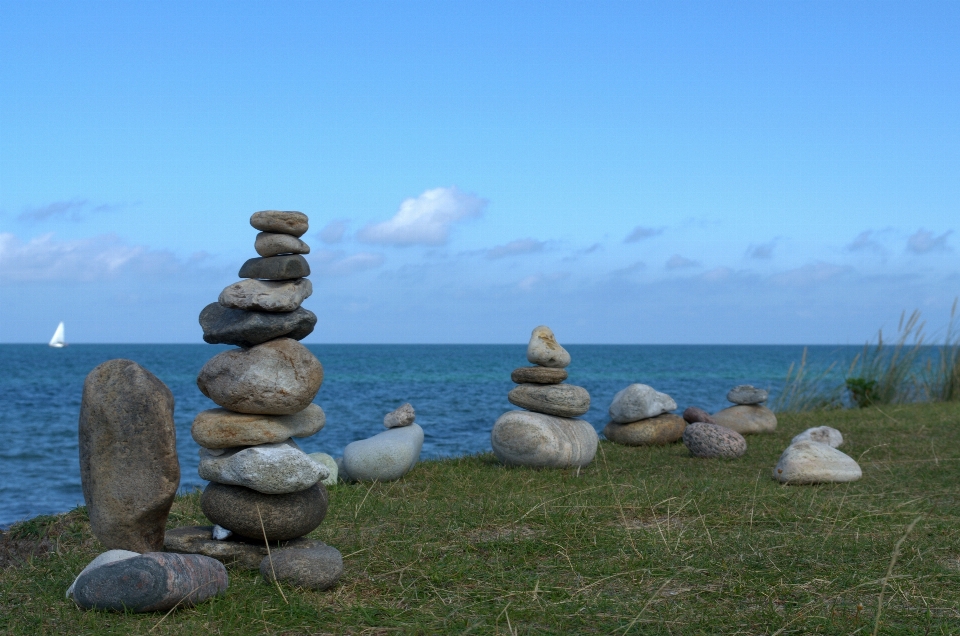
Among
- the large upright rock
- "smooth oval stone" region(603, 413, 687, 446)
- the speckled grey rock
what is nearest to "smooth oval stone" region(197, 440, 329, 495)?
the large upright rock

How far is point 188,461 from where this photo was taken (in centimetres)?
1487

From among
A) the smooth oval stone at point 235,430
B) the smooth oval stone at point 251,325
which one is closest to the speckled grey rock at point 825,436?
the smooth oval stone at point 251,325

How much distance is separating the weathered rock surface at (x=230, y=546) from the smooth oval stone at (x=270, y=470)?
0.38 metres

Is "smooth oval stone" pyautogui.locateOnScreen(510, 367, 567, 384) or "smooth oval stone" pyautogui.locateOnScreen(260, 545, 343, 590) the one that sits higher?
"smooth oval stone" pyautogui.locateOnScreen(510, 367, 567, 384)

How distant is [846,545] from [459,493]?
3.26 m

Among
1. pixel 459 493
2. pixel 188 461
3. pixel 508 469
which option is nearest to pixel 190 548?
pixel 459 493

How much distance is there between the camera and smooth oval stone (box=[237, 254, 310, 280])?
213 inches

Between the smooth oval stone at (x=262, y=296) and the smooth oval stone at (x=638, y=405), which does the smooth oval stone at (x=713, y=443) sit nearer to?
the smooth oval stone at (x=638, y=405)

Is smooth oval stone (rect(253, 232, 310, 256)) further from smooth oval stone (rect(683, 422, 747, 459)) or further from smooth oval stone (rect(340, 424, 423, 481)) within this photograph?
smooth oval stone (rect(683, 422, 747, 459))

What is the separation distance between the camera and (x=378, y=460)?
8102 millimetres

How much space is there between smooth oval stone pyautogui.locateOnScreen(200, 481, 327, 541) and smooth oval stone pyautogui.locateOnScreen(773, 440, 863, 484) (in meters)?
4.84

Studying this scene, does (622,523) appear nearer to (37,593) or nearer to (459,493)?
(459,493)

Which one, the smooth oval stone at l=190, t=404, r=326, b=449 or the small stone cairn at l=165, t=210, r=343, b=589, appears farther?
the smooth oval stone at l=190, t=404, r=326, b=449

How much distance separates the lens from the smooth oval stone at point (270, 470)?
4.98 metres
